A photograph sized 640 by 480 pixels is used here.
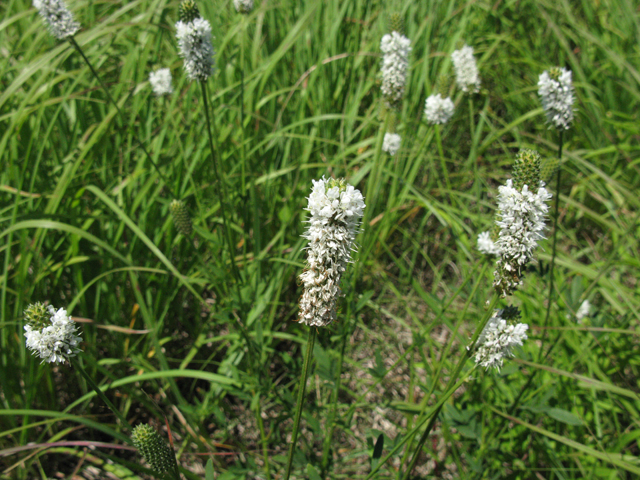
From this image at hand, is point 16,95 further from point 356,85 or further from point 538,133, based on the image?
point 538,133

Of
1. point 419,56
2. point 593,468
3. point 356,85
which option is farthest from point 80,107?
point 593,468

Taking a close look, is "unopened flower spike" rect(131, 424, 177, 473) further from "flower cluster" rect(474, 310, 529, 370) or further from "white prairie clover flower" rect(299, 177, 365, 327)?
"flower cluster" rect(474, 310, 529, 370)

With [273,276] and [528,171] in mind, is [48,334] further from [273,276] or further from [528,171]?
[528,171]

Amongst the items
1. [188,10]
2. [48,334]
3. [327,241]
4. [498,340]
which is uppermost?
A: [188,10]

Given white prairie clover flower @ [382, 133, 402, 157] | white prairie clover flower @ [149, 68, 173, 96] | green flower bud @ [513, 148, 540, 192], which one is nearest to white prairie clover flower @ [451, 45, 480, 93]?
white prairie clover flower @ [382, 133, 402, 157]

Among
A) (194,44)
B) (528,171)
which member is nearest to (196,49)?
(194,44)

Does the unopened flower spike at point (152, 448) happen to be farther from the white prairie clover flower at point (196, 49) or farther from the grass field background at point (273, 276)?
the white prairie clover flower at point (196, 49)

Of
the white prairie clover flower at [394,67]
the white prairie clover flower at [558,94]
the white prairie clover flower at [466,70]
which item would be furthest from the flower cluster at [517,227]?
the white prairie clover flower at [466,70]

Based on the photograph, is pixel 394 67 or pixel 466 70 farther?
pixel 466 70
